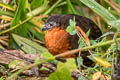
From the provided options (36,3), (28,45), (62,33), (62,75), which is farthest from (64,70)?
(36,3)

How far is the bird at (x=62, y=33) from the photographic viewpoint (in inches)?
126

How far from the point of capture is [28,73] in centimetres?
Answer: 225

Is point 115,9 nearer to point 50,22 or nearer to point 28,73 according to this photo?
point 50,22

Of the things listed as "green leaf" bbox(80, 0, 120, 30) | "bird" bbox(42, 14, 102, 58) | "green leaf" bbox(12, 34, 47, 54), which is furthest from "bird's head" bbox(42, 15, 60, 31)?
"green leaf" bbox(80, 0, 120, 30)

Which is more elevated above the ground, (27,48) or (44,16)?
(44,16)

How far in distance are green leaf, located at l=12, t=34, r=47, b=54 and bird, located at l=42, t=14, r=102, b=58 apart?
18 centimetres

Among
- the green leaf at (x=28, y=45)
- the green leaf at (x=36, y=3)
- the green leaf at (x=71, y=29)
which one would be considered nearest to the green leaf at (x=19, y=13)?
the green leaf at (x=28, y=45)

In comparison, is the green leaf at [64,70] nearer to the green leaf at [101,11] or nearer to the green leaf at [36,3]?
the green leaf at [101,11]

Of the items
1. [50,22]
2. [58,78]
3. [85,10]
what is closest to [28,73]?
[58,78]

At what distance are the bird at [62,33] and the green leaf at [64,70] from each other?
1.75m

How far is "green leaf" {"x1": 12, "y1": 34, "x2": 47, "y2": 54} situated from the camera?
11.6ft

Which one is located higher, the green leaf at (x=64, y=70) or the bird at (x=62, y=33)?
the green leaf at (x=64, y=70)

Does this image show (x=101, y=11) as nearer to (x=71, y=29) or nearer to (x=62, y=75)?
(x=71, y=29)

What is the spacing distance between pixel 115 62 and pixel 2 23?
2.44 metres
